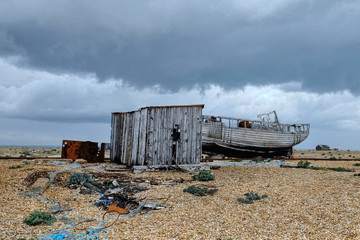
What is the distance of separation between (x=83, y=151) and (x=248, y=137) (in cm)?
1652

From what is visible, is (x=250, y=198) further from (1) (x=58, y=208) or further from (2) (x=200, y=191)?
(1) (x=58, y=208)

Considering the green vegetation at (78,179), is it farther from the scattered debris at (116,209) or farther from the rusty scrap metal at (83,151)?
the rusty scrap metal at (83,151)

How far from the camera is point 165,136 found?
16375 mm

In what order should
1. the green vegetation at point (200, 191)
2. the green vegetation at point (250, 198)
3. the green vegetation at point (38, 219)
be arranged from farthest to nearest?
the green vegetation at point (200, 191) < the green vegetation at point (250, 198) < the green vegetation at point (38, 219)

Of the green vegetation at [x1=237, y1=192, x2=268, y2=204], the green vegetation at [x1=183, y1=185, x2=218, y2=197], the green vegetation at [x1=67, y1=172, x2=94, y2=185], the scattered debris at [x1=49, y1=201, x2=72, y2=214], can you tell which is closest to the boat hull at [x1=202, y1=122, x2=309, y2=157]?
the green vegetation at [x1=183, y1=185, x2=218, y2=197]

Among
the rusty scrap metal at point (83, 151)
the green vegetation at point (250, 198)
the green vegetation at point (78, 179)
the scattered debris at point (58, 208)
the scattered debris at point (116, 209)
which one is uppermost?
the rusty scrap metal at point (83, 151)

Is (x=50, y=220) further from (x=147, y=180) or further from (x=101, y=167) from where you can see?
(x=101, y=167)

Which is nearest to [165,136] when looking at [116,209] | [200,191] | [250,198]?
[200,191]

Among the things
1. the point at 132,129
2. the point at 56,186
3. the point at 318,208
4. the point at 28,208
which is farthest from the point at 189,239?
the point at 132,129

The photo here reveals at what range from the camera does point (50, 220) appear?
7629mm

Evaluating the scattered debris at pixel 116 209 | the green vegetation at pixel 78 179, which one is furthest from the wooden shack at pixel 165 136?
the scattered debris at pixel 116 209

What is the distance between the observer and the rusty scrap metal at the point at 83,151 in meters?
18.2

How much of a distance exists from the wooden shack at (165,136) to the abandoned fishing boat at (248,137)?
396 inches

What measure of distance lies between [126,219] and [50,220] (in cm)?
210
